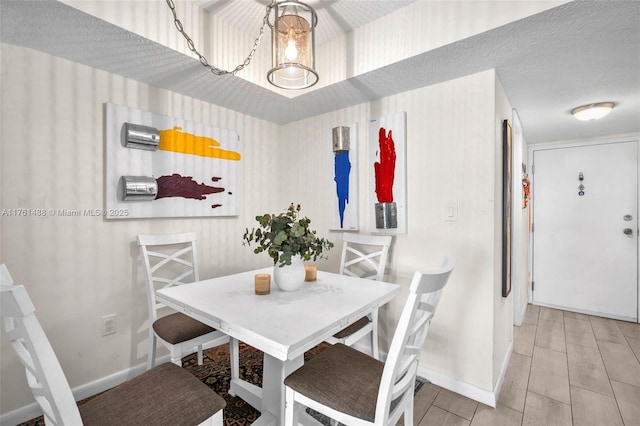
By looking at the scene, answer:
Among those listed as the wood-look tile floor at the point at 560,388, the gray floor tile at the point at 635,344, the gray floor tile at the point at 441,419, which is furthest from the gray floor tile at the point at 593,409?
the gray floor tile at the point at 635,344

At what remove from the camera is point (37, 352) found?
74 centimetres

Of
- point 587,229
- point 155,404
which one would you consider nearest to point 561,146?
point 587,229

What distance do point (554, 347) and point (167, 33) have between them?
375 centimetres

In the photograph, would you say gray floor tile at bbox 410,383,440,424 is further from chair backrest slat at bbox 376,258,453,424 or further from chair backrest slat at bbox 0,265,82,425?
chair backrest slat at bbox 0,265,82,425

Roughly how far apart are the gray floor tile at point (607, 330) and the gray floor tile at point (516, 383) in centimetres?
109

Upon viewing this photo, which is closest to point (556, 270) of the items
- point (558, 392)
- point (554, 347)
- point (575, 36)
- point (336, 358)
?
point (554, 347)

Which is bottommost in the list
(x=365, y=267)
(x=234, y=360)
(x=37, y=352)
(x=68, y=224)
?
(x=234, y=360)

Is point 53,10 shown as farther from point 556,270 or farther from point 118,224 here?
point 556,270

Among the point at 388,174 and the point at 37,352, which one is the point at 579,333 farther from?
the point at 37,352

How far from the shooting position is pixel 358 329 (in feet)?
6.00

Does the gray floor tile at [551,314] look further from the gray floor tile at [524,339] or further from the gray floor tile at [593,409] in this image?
the gray floor tile at [593,409]

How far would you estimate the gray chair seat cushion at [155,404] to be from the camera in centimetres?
95

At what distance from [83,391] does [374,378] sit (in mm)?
1841

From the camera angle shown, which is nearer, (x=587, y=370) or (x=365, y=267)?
(x=587, y=370)
